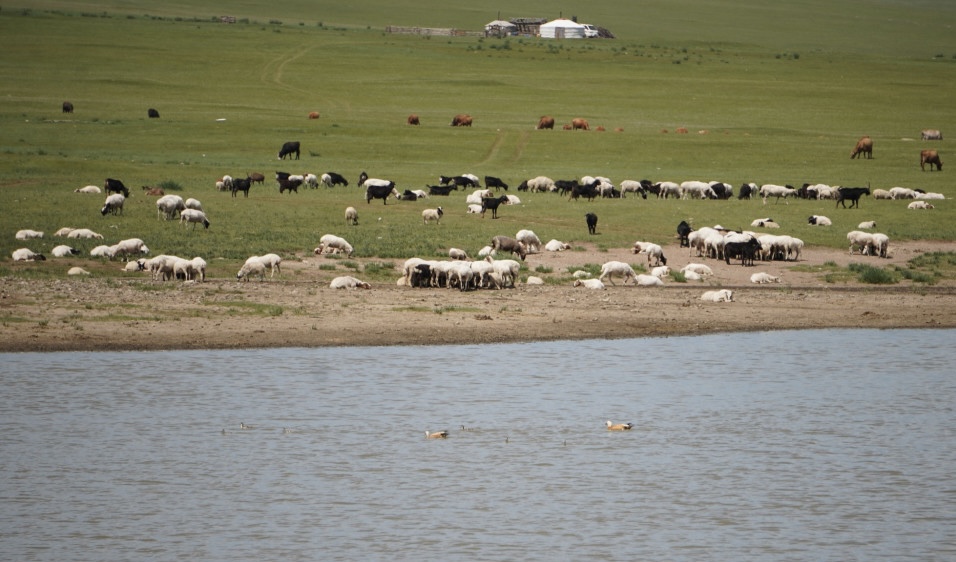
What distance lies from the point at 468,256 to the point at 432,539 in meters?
15.8

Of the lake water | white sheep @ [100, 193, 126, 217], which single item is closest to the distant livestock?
white sheep @ [100, 193, 126, 217]

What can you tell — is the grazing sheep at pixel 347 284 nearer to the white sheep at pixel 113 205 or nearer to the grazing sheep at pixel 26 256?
the grazing sheep at pixel 26 256

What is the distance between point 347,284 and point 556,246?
6716 millimetres

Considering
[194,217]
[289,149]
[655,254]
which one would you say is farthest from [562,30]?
[655,254]

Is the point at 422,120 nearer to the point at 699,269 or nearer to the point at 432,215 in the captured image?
the point at 432,215

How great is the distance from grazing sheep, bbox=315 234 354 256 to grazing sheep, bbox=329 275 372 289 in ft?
11.5

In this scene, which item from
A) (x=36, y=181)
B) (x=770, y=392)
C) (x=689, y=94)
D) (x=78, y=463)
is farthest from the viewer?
(x=689, y=94)

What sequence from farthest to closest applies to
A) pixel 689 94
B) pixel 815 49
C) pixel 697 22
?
pixel 697 22
pixel 815 49
pixel 689 94

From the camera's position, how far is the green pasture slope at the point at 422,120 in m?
34.0

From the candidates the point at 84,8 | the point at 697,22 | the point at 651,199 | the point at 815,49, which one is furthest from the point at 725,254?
the point at 697,22

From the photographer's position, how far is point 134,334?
21.4 meters

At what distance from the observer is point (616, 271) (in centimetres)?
2670

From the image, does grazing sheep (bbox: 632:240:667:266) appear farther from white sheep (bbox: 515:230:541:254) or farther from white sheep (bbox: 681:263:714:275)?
white sheep (bbox: 515:230:541:254)

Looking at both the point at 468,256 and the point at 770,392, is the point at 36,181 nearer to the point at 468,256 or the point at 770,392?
the point at 468,256
